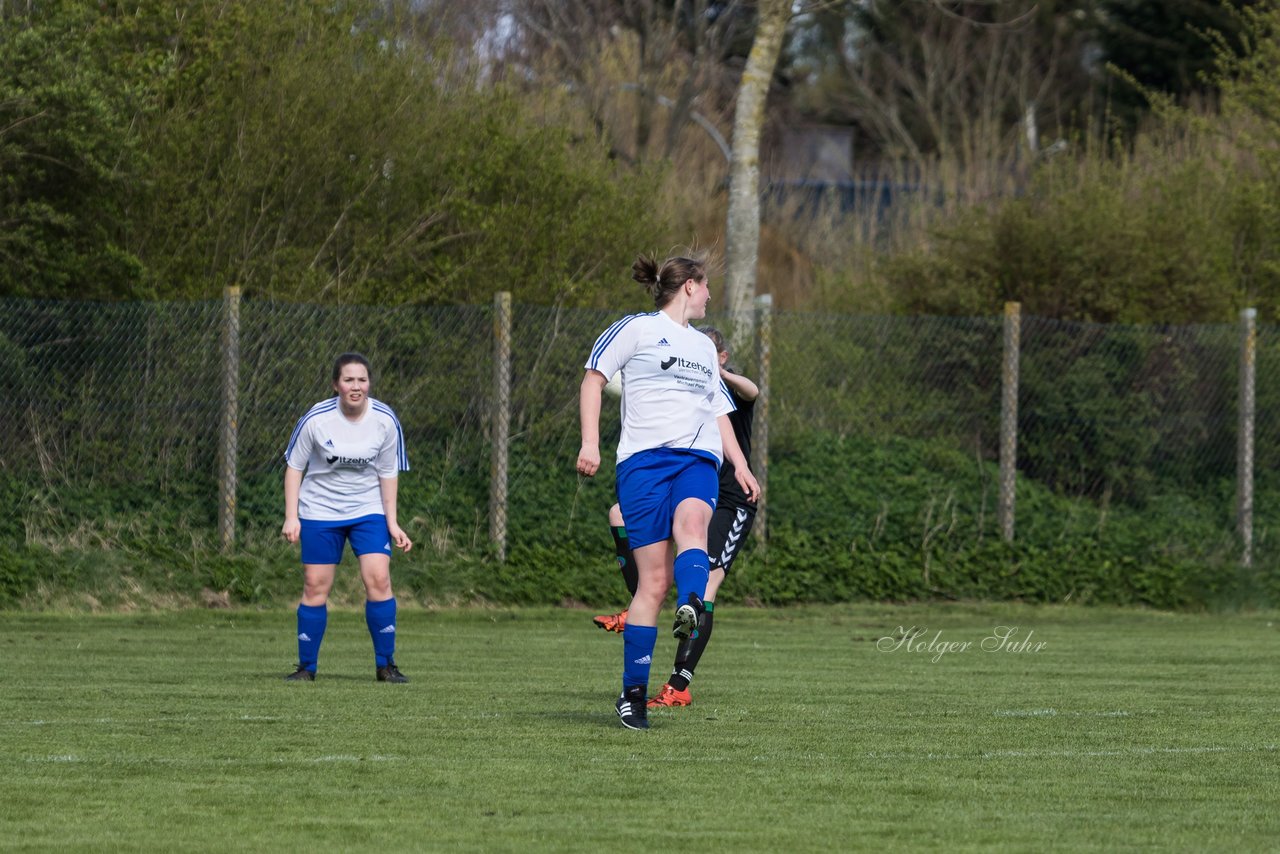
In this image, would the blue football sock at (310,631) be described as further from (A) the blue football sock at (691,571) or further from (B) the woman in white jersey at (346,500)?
(A) the blue football sock at (691,571)

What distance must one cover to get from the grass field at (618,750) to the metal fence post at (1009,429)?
3.82 metres

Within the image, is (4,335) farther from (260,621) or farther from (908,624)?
(908,624)

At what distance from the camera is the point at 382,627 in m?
9.49

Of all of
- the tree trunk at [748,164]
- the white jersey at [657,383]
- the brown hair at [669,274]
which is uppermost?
the tree trunk at [748,164]

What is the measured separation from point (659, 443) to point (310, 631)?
286 centimetres

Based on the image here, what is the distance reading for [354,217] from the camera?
1561cm

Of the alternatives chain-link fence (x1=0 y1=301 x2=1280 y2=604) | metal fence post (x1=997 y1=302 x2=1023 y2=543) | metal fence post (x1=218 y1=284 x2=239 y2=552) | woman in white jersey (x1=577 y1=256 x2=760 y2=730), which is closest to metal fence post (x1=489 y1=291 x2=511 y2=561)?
chain-link fence (x1=0 y1=301 x2=1280 y2=604)

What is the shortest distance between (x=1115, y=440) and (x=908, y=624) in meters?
3.73

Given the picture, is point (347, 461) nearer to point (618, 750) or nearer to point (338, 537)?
point (338, 537)

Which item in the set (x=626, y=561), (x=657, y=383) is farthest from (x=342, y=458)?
(x=657, y=383)

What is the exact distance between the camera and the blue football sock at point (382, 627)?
31.1 ft

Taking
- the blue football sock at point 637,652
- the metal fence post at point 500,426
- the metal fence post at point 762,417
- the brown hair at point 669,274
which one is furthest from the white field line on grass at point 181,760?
the metal fence post at point 762,417

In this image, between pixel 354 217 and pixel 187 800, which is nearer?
pixel 187 800

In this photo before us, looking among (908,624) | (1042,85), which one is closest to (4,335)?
(908,624)
